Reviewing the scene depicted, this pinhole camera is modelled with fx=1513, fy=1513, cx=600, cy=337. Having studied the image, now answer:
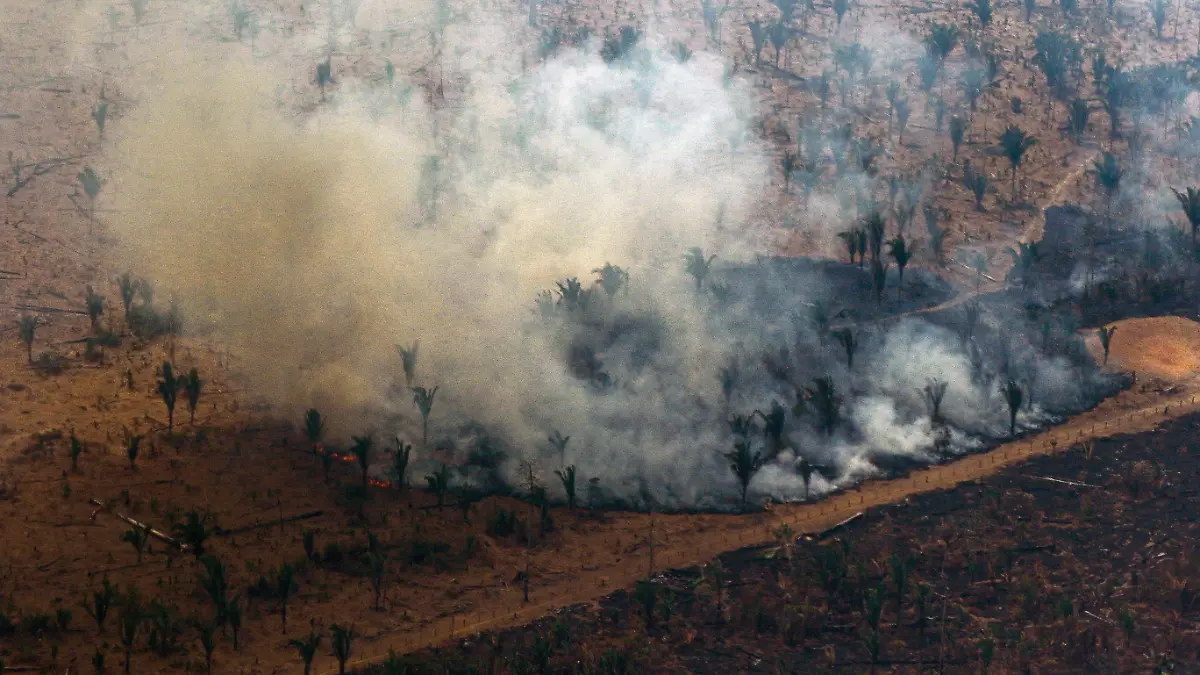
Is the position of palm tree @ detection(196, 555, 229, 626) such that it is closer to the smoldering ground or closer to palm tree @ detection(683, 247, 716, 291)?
the smoldering ground

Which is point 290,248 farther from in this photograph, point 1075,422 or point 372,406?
point 1075,422

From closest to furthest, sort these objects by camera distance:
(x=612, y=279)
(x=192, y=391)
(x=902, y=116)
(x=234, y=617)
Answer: (x=234, y=617), (x=192, y=391), (x=612, y=279), (x=902, y=116)

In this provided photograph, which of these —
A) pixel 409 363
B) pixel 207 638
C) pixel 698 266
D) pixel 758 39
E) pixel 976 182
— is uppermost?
pixel 758 39

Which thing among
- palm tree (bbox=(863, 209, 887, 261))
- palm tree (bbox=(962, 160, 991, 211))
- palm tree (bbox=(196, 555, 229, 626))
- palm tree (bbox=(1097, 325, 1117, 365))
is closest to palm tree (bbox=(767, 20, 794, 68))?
palm tree (bbox=(962, 160, 991, 211))

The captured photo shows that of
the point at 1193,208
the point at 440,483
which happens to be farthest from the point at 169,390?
the point at 1193,208

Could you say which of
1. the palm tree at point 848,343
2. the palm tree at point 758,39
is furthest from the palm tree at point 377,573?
the palm tree at point 758,39

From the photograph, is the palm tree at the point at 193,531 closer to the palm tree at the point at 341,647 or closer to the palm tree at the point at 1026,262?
the palm tree at the point at 341,647

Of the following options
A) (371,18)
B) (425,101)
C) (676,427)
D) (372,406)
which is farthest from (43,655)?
(371,18)

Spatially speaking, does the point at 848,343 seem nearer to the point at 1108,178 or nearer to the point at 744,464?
the point at 744,464
